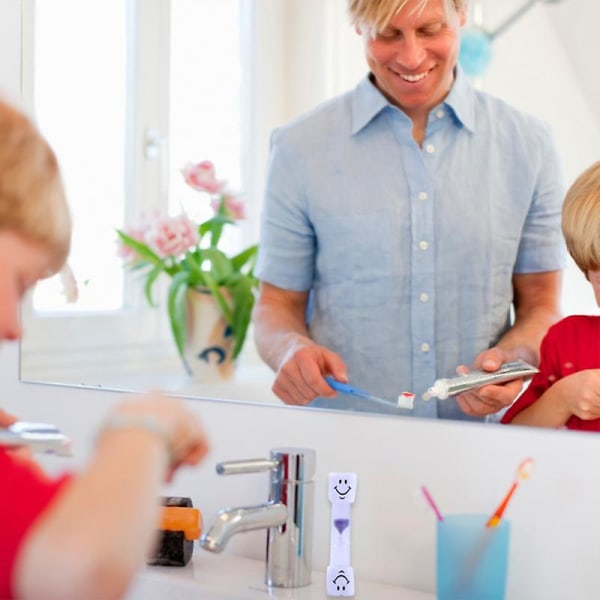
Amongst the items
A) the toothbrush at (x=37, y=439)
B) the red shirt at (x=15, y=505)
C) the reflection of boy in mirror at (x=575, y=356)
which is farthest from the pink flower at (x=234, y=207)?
the red shirt at (x=15, y=505)

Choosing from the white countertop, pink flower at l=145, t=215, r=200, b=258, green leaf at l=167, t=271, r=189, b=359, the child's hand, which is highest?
pink flower at l=145, t=215, r=200, b=258

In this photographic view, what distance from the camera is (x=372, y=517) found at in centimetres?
110

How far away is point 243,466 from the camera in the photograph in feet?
3.26

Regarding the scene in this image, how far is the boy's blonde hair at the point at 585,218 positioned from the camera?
97 cm

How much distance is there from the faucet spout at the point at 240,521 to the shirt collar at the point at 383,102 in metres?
0.40

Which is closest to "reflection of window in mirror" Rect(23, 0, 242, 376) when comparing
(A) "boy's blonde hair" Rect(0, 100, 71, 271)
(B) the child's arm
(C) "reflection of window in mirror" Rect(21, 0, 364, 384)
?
(C) "reflection of window in mirror" Rect(21, 0, 364, 384)

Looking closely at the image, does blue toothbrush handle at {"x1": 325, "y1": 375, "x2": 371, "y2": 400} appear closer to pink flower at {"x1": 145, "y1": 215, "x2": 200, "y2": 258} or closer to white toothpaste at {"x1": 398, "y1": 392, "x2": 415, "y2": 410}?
white toothpaste at {"x1": 398, "y1": 392, "x2": 415, "y2": 410}

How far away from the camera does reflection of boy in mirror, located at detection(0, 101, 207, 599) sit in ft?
1.87

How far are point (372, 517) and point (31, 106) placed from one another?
0.70 m

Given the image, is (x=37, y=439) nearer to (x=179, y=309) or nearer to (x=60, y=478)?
(x=60, y=478)

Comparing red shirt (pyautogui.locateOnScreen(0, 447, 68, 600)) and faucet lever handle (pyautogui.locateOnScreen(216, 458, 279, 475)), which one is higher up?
red shirt (pyautogui.locateOnScreen(0, 447, 68, 600))

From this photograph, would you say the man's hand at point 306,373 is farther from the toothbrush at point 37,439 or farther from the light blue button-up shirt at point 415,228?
the toothbrush at point 37,439

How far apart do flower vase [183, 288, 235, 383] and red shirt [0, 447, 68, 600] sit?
1.87ft

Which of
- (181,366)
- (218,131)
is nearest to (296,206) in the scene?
(218,131)
